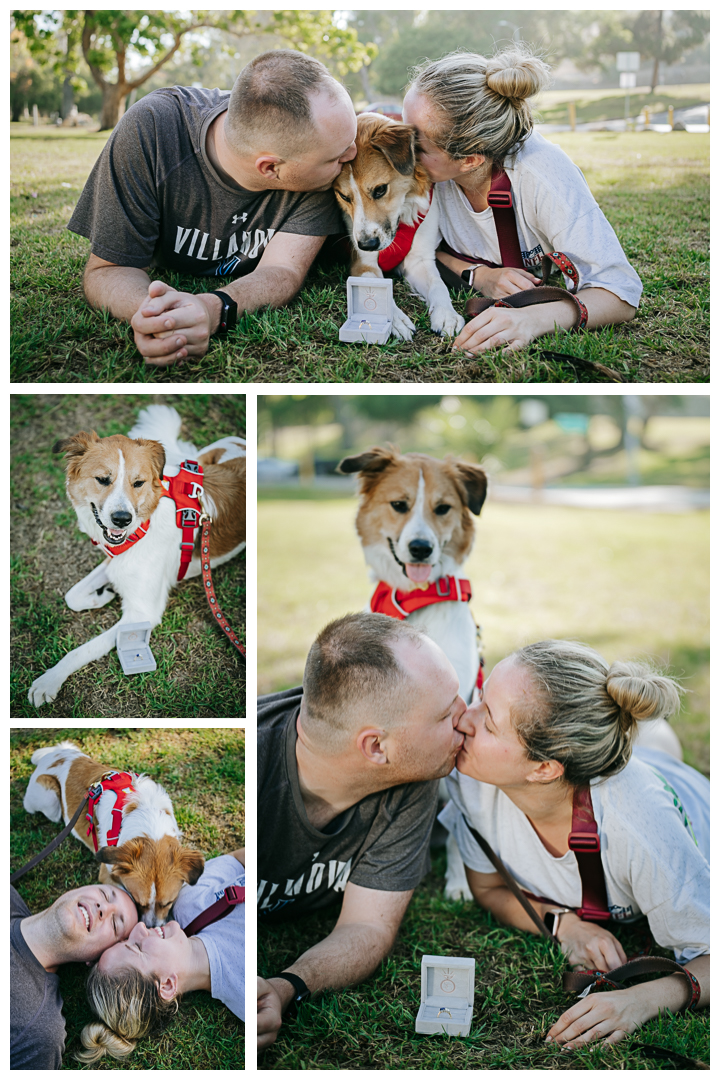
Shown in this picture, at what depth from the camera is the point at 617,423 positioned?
11.6 m

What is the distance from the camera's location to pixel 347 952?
99.9 inches

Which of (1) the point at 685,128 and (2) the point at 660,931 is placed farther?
(1) the point at 685,128

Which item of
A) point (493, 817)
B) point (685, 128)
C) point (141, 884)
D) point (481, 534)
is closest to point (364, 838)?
point (493, 817)

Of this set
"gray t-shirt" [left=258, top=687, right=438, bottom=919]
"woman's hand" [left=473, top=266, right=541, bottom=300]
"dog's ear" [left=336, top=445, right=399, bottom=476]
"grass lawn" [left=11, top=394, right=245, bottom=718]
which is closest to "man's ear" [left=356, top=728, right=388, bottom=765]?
"gray t-shirt" [left=258, top=687, right=438, bottom=919]

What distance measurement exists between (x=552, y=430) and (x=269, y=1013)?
33.6 feet

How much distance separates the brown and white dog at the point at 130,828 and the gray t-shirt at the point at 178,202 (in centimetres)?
205

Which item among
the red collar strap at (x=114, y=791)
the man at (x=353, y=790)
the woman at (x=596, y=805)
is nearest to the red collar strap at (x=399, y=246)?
the man at (x=353, y=790)

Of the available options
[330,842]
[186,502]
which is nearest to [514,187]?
[186,502]

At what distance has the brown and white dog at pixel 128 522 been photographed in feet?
9.51

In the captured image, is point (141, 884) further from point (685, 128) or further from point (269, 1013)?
point (685, 128)

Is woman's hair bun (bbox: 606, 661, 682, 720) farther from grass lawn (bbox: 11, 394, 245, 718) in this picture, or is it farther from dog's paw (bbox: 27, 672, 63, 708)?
dog's paw (bbox: 27, 672, 63, 708)

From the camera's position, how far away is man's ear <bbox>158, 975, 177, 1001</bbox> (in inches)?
100

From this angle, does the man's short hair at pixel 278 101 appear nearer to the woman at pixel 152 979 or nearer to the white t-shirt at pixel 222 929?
the white t-shirt at pixel 222 929

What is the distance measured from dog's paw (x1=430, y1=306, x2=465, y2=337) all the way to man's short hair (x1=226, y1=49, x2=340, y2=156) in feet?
2.75
